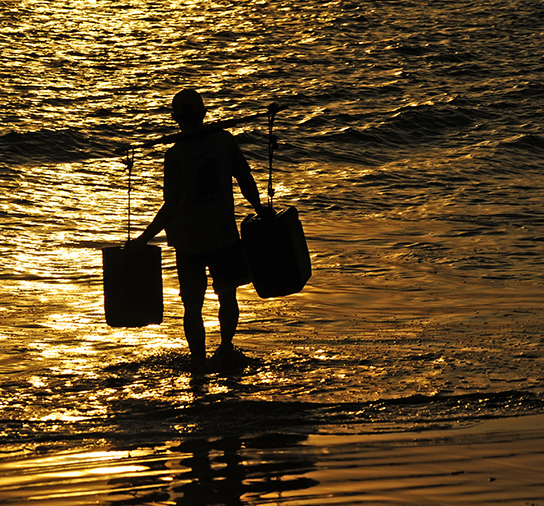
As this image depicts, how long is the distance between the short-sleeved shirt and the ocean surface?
0.92 m

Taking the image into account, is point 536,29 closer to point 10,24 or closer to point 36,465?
point 10,24

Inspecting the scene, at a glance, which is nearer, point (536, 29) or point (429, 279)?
point (429, 279)

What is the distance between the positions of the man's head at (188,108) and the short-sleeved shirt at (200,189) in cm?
11

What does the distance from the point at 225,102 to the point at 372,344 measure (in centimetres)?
1525

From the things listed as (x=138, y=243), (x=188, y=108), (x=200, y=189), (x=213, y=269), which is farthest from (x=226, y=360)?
(x=188, y=108)

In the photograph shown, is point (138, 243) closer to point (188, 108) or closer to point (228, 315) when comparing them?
point (228, 315)

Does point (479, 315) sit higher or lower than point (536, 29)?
lower

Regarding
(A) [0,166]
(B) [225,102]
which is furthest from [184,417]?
(B) [225,102]

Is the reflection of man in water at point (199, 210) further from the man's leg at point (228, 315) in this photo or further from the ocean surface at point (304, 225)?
the ocean surface at point (304, 225)

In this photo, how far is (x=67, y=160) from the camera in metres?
16.6

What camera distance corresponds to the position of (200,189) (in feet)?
20.1

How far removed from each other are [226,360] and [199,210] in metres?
1.05

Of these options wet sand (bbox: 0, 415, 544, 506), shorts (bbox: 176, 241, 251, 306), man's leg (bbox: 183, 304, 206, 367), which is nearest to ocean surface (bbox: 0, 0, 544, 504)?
wet sand (bbox: 0, 415, 544, 506)

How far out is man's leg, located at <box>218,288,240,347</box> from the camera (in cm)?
638
